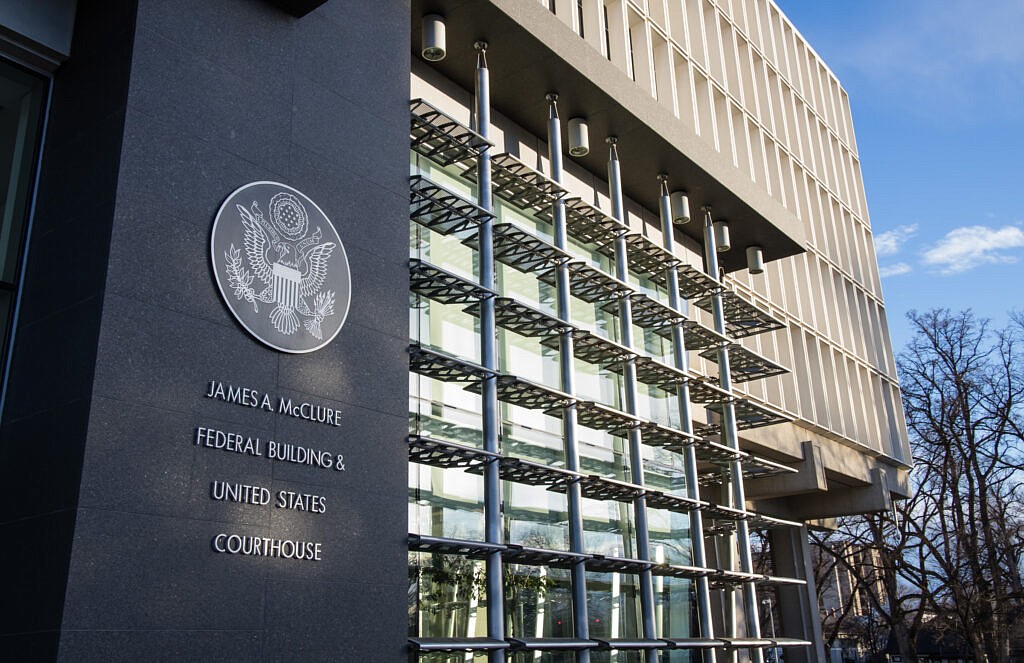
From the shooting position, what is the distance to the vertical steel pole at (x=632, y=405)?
16219mm

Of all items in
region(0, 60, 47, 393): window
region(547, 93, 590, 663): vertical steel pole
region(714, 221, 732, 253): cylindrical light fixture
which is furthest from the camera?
region(714, 221, 732, 253): cylindrical light fixture

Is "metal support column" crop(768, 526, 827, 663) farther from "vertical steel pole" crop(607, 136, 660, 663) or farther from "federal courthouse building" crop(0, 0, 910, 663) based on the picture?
"vertical steel pole" crop(607, 136, 660, 663)

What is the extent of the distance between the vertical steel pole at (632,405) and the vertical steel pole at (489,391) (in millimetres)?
3234

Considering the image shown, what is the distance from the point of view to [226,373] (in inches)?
402

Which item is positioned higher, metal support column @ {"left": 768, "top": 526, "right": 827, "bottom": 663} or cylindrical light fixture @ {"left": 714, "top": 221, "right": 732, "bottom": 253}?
cylindrical light fixture @ {"left": 714, "top": 221, "right": 732, "bottom": 253}

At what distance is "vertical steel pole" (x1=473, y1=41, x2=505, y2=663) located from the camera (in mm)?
13156

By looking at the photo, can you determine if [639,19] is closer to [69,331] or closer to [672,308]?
[672,308]

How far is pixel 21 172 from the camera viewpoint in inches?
435

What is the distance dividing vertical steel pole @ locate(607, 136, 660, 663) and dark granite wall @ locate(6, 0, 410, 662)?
6039mm

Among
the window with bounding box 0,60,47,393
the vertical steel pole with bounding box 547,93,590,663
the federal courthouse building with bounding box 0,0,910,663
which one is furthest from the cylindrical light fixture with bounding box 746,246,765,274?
the window with bounding box 0,60,47,393

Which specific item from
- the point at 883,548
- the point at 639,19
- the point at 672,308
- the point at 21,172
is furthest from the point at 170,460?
the point at 883,548

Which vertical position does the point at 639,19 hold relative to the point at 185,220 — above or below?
above

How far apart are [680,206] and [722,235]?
1.86m

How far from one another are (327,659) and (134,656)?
2.22m
